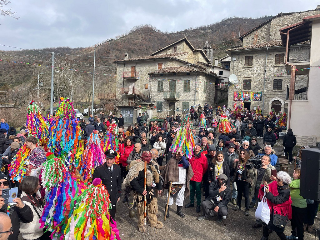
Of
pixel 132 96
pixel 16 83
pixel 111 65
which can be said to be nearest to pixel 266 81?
pixel 132 96

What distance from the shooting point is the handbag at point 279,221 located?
4.57 m

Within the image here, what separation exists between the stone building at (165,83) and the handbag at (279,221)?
24.4 metres

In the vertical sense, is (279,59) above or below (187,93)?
above

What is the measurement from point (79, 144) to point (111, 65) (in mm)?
47637

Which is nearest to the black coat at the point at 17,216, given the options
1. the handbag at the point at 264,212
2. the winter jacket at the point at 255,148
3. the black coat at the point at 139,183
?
the black coat at the point at 139,183

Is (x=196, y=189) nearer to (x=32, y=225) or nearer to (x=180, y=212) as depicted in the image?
(x=180, y=212)

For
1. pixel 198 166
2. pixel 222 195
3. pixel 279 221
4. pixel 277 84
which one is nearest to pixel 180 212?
pixel 222 195

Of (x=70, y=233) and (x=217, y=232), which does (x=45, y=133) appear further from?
(x=217, y=232)

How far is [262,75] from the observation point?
87.8 ft

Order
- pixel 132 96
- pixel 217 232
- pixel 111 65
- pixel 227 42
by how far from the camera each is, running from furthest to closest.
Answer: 1. pixel 227 42
2. pixel 111 65
3. pixel 132 96
4. pixel 217 232

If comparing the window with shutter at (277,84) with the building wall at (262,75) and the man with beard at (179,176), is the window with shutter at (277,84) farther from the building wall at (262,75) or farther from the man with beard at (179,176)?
the man with beard at (179,176)

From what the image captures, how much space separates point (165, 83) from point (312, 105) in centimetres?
1852

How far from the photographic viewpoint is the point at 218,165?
6.20 meters

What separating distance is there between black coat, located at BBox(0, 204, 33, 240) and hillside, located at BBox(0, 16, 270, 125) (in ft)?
59.0
